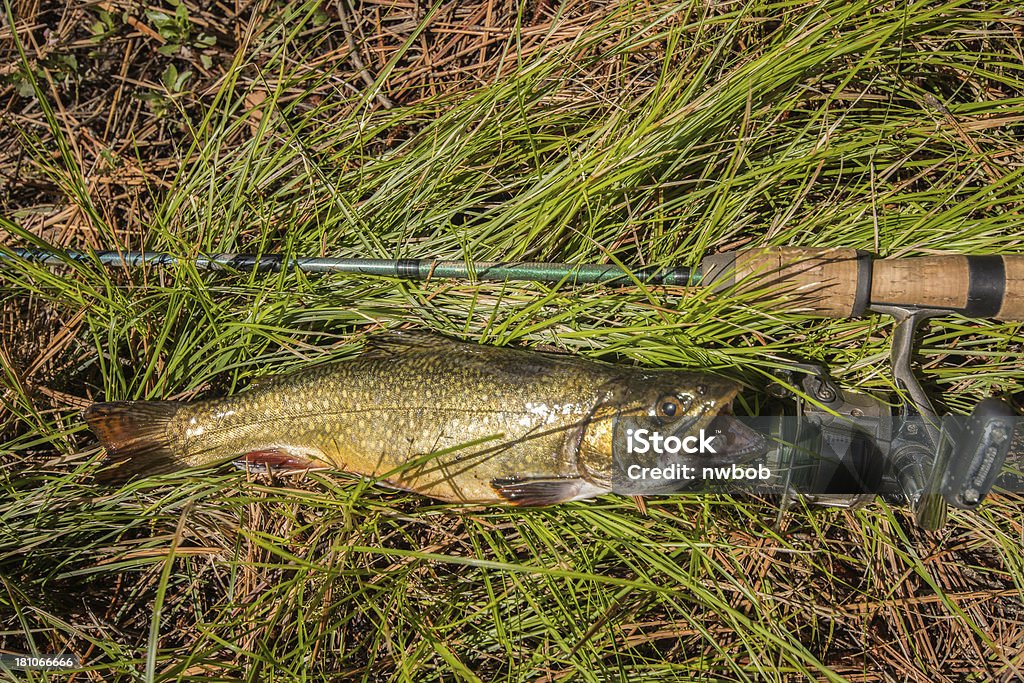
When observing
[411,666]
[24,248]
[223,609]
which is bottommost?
[411,666]

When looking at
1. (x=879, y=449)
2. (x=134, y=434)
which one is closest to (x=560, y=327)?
(x=879, y=449)

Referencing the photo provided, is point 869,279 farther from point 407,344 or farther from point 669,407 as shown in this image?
point 407,344

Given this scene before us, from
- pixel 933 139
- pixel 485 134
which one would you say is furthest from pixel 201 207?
pixel 933 139

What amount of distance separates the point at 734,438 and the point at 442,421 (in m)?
1.10

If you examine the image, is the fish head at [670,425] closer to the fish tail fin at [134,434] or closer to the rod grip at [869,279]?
the rod grip at [869,279]

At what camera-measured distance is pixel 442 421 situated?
2.46m

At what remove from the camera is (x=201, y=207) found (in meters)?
3.07

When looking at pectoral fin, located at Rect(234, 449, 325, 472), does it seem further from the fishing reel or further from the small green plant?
the small green plant

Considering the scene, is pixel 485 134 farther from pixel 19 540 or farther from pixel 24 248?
pixel 19 540

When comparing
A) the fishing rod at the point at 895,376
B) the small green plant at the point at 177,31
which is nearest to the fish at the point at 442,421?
the fishing rod at the point at 895,376

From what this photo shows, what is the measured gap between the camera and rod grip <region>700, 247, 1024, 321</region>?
235cm

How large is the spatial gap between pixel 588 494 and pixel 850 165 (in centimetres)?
199

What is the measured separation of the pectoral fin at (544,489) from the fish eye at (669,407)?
1.31 ft

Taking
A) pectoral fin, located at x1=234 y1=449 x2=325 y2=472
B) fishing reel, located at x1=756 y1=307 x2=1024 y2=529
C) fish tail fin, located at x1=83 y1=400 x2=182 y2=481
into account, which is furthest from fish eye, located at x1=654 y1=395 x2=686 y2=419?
fish tail fin, located at x1=83 y1=400 x2=182 y2=481
